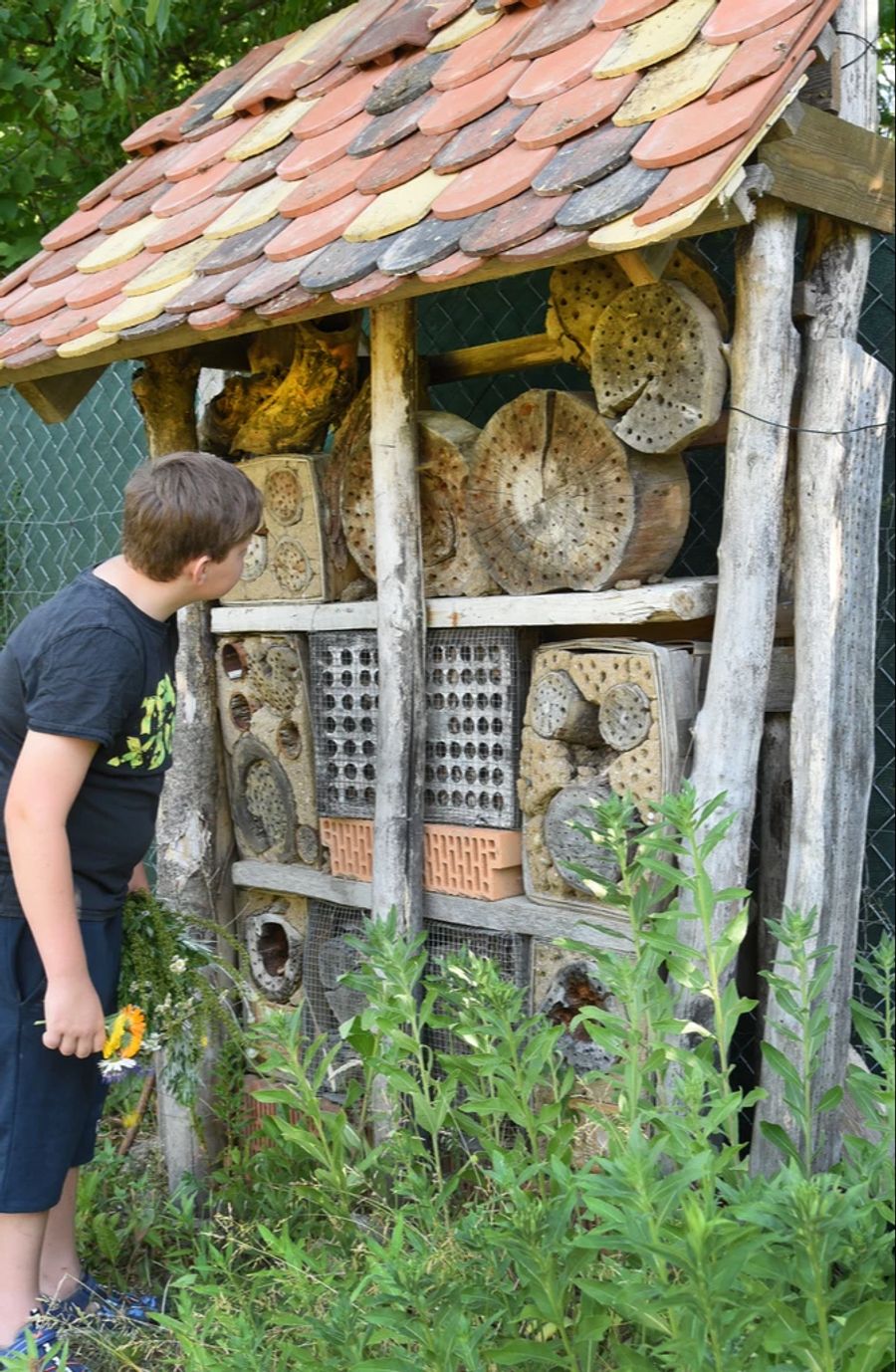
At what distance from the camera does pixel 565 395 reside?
116 inches

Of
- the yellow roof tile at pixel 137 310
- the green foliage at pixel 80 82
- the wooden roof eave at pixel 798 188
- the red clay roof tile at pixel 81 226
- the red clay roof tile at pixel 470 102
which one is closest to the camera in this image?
the wooden roof eave at pixel 798 188

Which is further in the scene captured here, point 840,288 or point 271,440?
point 271,440

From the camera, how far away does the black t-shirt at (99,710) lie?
Answer: 2531 mm

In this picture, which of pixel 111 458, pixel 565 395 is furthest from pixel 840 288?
pixel 111 458

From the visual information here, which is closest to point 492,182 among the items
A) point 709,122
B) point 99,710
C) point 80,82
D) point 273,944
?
point 709,122

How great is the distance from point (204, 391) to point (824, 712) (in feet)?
7.20

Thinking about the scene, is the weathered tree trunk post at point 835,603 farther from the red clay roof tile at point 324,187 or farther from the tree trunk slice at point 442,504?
the red clay roof tile at point 324,187

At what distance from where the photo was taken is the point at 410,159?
298cm

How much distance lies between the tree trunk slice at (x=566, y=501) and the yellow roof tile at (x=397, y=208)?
440 mm

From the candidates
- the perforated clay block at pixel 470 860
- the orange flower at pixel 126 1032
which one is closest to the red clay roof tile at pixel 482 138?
the perforated clay block at pixel 470 860

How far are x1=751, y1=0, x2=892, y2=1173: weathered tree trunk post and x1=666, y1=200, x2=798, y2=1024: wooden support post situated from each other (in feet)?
0.27

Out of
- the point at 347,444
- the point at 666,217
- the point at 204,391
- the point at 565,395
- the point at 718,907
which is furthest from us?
the point at 204,391

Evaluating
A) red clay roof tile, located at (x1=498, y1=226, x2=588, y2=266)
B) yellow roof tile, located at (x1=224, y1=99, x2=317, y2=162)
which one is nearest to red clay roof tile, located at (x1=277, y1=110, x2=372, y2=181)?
yellow roof tile, located at (x1=224, y1=99, x2=317, y2=162)

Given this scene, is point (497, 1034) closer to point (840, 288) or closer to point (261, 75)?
point (840, 288)
